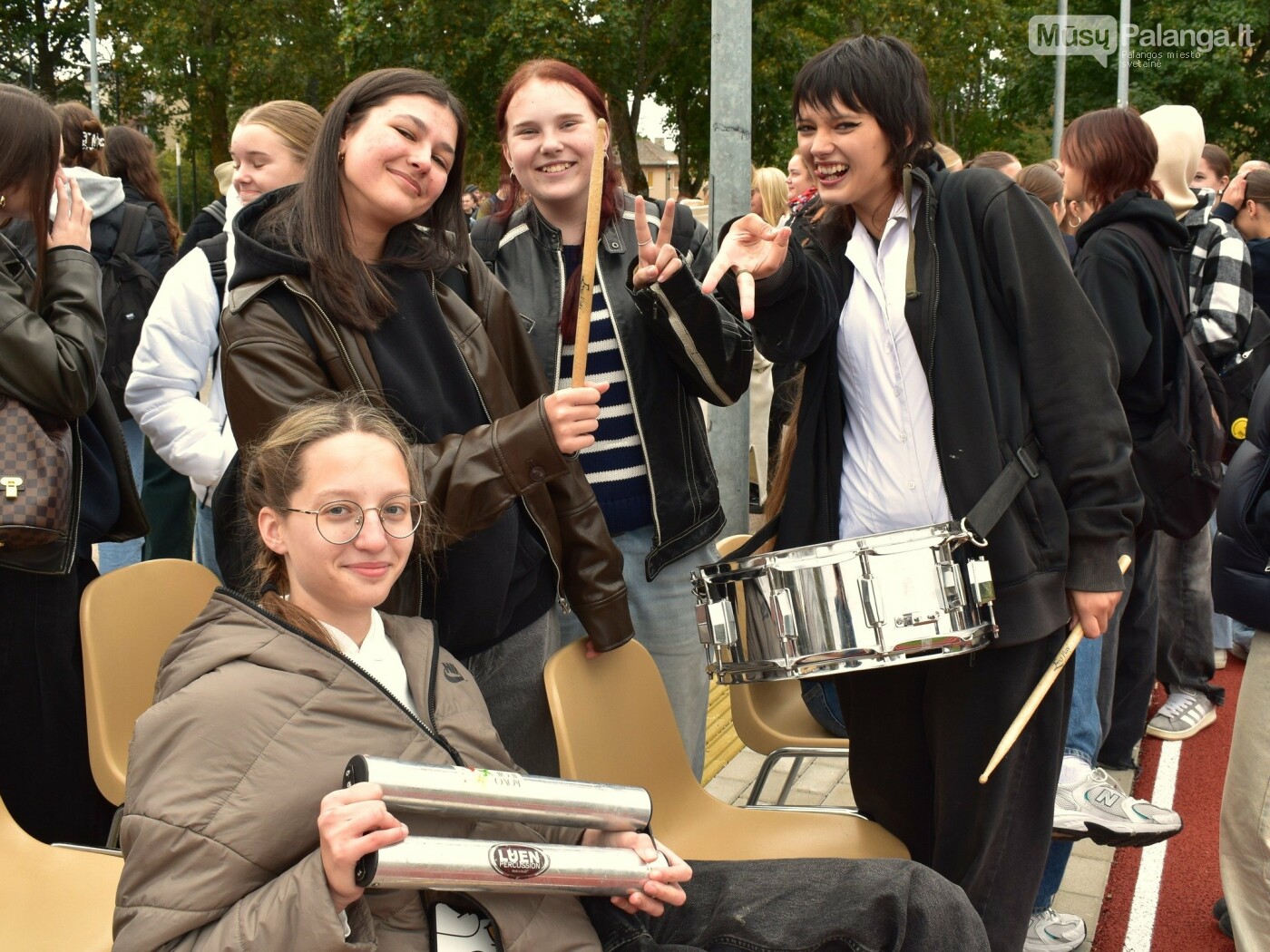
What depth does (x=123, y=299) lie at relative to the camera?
17.0 feet

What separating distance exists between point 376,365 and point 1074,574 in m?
1.46

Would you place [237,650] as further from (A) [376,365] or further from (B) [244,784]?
(A) [376,365]

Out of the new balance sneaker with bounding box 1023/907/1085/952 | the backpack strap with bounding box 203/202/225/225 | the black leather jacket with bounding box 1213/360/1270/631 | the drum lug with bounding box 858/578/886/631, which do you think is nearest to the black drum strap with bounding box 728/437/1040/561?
the drum lug with bounding box 858/578/886/631

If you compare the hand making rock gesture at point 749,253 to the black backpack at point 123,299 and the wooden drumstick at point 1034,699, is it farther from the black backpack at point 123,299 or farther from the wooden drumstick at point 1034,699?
the black backpack at point 123,299

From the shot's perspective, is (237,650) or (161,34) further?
(161,34)

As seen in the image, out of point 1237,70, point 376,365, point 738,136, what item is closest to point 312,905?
point 376,365

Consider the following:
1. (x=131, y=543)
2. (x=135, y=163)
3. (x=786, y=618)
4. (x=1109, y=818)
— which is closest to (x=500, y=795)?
(x=786, y=618)

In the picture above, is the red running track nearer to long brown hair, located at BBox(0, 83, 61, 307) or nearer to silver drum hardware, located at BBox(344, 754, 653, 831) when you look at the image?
silver drum hardware, located at BBox(344, 754, 653, 831)

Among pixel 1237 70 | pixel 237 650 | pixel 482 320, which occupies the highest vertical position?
pixel 1237 70

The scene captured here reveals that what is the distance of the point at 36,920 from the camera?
247 cm

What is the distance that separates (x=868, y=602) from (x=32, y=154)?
2.13m

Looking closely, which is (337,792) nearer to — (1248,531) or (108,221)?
(1248,531)

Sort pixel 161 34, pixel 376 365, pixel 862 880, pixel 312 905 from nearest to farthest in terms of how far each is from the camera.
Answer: pixel 312 905 < pixel 862 880 < pixel 376 365 < pixel 161 34

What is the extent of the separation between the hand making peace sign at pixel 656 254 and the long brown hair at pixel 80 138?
3185mm
